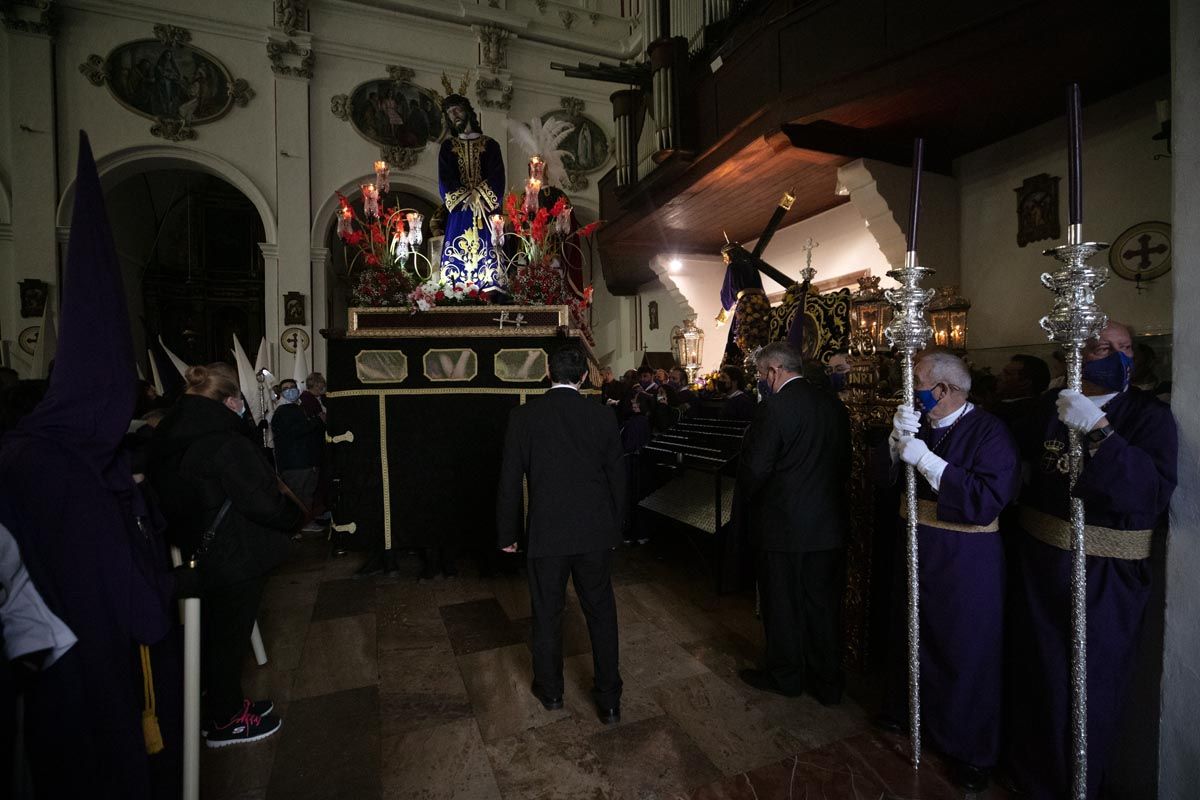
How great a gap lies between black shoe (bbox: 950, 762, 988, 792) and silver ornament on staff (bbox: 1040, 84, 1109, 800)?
1.16ft

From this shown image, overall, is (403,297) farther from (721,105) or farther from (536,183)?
(721,105)

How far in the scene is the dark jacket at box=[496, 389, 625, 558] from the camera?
8.59 feet

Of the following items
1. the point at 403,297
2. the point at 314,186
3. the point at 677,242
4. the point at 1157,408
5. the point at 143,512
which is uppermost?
the point at 314,186

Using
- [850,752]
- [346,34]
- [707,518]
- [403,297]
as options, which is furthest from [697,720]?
[346,34]

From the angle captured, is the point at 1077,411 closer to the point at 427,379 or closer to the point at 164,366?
the point at 427,379

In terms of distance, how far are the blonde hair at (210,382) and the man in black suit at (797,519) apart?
252 cm

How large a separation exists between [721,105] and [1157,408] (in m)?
5.05

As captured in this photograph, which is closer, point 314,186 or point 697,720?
point 697,720

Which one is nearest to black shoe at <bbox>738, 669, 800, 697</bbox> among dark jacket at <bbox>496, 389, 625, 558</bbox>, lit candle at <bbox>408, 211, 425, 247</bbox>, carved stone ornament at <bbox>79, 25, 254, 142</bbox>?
dark jacket at <bbox>496, 389, 625, 558</bbox>

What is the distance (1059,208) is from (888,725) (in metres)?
4.85

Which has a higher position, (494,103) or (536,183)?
(494,103)

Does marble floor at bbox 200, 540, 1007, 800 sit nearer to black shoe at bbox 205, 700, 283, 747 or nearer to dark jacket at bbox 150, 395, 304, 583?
black shoe at bbox 205, 700, 283, 747

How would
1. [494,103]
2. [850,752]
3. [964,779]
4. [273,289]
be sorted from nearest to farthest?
[964,779]
[850,752]
[273,289]
[494,103]

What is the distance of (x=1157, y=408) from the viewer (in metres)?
1.89
